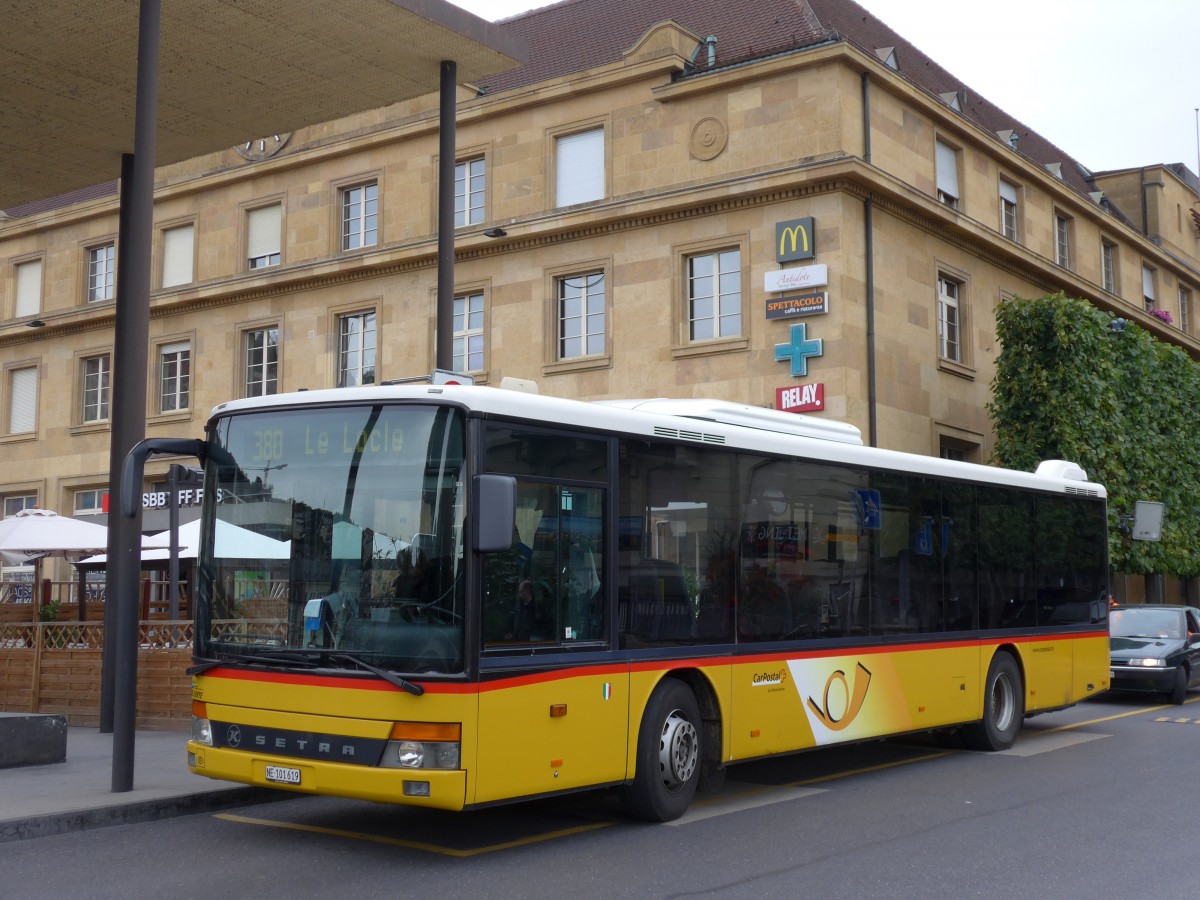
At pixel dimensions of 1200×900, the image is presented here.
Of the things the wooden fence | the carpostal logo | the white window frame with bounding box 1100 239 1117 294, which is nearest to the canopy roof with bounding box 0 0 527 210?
the wooden fence

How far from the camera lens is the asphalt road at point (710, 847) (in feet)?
24.2

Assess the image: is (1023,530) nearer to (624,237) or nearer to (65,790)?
(65,790)

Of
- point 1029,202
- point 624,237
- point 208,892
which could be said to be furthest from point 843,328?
point 208,892

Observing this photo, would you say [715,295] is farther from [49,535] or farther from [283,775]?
[283,775]

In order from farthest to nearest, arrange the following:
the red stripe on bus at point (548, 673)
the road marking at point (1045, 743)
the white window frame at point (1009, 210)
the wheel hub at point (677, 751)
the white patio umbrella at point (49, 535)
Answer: the white window frame at point (1009, 210), the white patio umbrella at point (49, 535), the road marking at point (1045, 743), the wheel hub at point (677, 751), the red stripe on bus at point (548, 673)

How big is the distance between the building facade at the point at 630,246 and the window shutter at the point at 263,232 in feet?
0.21

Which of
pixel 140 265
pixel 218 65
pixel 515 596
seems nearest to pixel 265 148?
pixel 218 65

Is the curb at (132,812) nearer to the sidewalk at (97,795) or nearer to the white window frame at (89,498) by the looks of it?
the sidewalk at (97,795)

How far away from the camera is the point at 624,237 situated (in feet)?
90.1

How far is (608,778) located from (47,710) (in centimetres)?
900

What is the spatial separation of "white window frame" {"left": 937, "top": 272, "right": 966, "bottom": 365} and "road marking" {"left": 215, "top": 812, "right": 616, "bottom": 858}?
816 inches

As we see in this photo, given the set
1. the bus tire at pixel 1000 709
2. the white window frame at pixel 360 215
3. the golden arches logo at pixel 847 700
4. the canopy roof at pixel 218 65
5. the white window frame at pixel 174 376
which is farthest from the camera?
the white window frame at pixel 174 376

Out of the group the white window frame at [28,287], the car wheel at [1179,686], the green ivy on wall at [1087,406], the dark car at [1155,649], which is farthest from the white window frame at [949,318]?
the white window frame at [28,287]

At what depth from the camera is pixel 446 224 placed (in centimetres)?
1388
